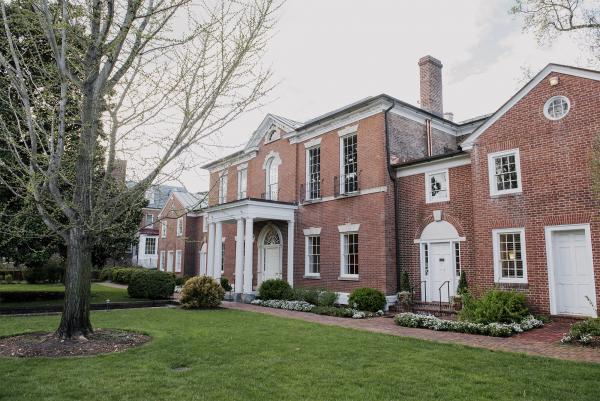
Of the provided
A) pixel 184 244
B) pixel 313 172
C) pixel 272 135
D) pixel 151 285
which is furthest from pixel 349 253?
pixel 184 244

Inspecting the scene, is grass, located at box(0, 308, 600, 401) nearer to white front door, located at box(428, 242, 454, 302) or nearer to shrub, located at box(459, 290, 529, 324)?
shrub, located at box(459, 290, 529, 324)

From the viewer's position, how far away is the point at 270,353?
26.1ft

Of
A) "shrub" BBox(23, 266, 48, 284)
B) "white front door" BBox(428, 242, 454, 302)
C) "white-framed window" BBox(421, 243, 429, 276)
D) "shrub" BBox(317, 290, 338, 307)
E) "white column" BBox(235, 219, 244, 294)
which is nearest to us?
"white front door" BBox(428, 242, 454, 302)

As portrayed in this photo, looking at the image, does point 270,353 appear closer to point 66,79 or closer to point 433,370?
point 433,370

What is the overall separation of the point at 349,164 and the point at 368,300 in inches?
230

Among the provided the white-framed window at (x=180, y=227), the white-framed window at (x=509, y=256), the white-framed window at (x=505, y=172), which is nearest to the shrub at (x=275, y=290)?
the white-framed window at (x=509, y=256)

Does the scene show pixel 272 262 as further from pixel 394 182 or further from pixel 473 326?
pixel 473 326

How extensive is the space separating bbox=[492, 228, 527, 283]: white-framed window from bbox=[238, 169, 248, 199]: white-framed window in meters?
14.6

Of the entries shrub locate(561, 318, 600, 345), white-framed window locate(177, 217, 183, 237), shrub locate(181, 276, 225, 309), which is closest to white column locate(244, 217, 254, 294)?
shrub locate(181, 276, 225, 309)

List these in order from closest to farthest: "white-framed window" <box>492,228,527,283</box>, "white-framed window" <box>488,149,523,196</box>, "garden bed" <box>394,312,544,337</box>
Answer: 1. "garden bed" <box>394,312,544,337</box>
2. "white-framed window" <box>492,228,527,283</box>
3. "white-framed window" <box>488,149,523,196</box>

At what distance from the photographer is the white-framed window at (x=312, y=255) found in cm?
1891

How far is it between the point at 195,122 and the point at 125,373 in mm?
4636

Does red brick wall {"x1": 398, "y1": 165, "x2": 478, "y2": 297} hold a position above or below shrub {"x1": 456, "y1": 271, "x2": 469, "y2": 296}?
above

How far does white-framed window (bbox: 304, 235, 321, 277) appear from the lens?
18906 millimetres
